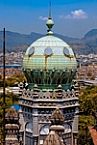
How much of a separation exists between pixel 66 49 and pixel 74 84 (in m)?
1.04

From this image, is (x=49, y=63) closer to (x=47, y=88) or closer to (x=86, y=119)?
(x=47, y=88)

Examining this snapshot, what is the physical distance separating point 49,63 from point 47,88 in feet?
2.31

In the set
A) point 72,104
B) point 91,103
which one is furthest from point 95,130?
point 72,104

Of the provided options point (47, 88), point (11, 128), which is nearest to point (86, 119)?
point (47, 88)

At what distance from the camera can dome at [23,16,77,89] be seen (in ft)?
42.1

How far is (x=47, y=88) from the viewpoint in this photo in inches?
514

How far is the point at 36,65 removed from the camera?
1290cm

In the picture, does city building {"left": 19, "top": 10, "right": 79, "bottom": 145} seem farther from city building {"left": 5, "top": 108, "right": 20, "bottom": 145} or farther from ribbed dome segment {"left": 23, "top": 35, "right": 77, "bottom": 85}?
city building {"left": 5, "top": 108, "right": 20, "bottom": 145}

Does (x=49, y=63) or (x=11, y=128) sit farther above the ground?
(x=49, y=63)

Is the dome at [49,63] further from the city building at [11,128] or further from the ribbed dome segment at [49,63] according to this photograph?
the city building at [11,128]

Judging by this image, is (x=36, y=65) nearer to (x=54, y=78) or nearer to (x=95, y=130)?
(x=54, y=78)

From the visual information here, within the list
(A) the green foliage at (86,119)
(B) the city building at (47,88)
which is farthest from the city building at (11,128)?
(A) the green foliage at (86,119)

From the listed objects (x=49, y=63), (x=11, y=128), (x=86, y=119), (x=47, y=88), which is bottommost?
(x=86, y=119)

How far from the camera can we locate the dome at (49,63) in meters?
12.8
